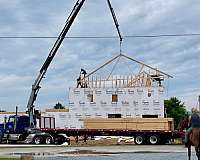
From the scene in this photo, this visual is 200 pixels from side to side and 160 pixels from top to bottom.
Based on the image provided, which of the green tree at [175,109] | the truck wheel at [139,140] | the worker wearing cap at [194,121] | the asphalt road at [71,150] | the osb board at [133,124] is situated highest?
the green tree at [175,109]

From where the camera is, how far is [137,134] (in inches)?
1937

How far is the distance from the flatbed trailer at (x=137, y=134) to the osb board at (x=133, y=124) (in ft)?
2.72

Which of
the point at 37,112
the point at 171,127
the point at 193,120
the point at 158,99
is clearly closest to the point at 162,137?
the point at 171,127

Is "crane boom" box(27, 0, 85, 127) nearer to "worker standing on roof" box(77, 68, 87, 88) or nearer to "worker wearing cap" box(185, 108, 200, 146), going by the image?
"worker standing on roof" box(77, 68, 87, 88)

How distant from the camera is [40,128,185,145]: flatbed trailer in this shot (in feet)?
158

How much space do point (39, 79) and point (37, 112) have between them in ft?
10.8

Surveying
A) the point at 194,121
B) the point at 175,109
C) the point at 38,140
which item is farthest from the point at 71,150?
the point at 175,109

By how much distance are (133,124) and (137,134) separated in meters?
1.98

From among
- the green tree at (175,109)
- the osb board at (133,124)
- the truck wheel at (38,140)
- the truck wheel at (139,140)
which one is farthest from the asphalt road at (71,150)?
the green tree at (175,109)

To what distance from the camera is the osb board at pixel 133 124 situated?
50094 millimetres

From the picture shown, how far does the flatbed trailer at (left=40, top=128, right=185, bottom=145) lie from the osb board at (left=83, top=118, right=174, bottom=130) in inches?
32.6

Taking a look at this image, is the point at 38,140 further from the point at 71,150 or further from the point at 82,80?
the point at 82,80

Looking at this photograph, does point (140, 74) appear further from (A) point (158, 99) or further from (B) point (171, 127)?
(B) point (171, 127)

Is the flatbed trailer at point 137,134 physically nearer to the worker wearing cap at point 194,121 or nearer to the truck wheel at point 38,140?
the truck wheel at point 38,140
